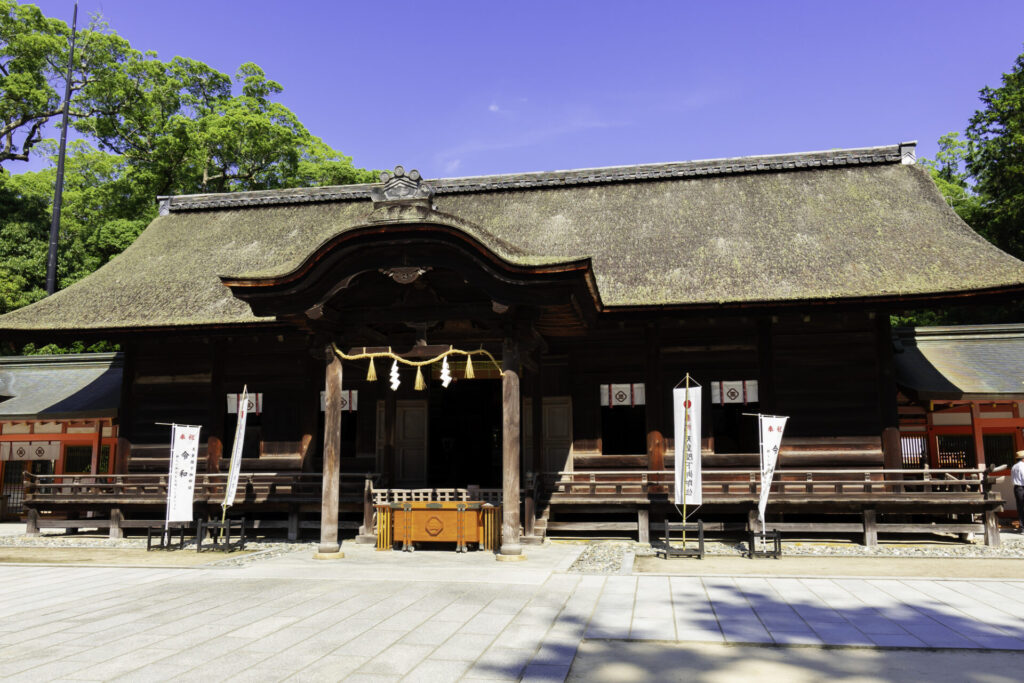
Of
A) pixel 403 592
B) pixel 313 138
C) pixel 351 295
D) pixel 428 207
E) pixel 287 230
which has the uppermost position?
pixel 313 138

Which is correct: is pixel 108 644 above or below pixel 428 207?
below

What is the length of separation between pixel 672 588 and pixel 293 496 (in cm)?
857

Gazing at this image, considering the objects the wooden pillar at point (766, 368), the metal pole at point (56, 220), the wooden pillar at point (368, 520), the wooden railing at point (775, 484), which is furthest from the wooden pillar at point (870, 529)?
the metal pole at point (56, 220)

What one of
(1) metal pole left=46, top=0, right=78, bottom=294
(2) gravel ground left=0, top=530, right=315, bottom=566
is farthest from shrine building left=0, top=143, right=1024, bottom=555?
(1) metal pole left=46, top=0, right=78, bottom=294

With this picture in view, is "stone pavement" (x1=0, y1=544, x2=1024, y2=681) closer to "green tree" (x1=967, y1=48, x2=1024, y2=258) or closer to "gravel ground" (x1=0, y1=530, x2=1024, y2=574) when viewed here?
"gravel ground" (x1=0, y1=530, x2=1024, y2=574)

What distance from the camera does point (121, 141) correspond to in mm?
34344

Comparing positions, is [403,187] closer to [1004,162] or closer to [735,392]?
[735,392]

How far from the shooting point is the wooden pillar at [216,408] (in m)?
15.9

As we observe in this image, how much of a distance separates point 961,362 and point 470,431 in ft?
38.9

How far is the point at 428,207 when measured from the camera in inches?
450

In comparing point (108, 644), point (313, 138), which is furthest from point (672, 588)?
point (313, 138)

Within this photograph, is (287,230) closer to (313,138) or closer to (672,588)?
(672,588)

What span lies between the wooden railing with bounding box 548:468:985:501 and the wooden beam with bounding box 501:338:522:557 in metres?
2.53

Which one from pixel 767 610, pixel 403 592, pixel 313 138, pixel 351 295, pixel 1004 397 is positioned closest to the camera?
pixel 767 610
